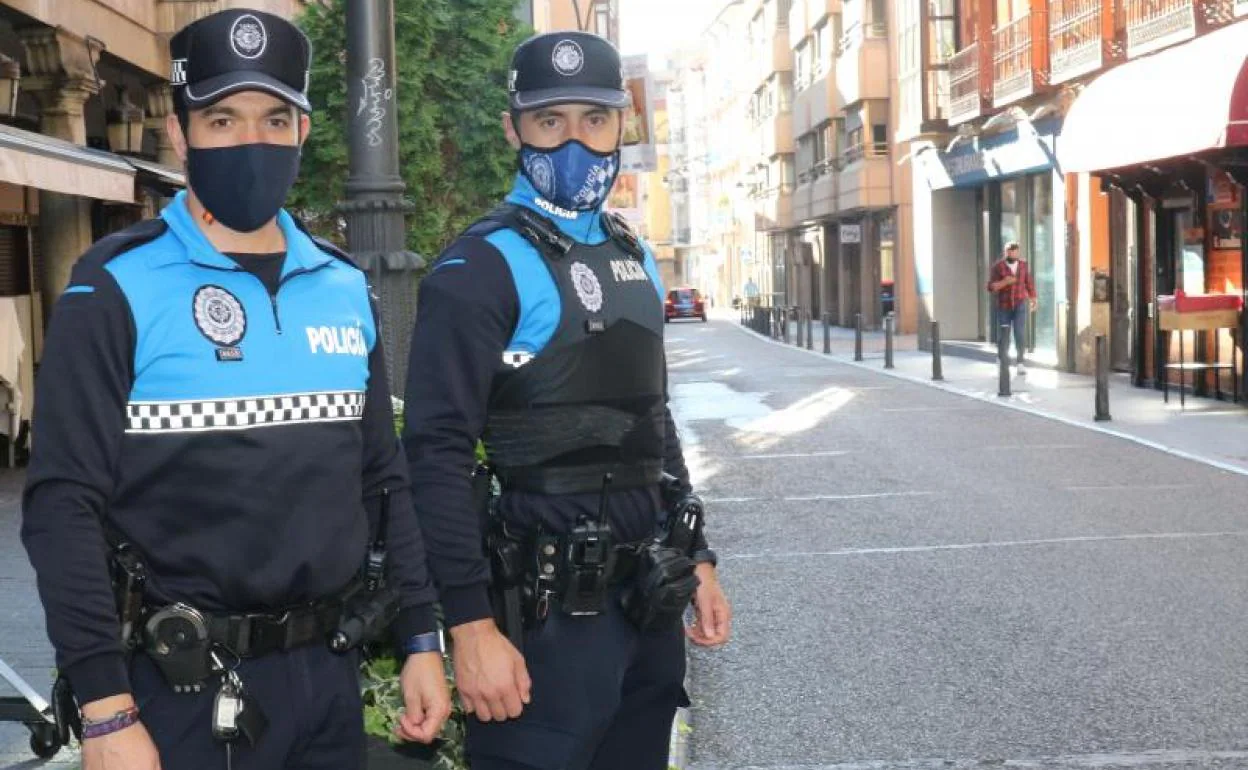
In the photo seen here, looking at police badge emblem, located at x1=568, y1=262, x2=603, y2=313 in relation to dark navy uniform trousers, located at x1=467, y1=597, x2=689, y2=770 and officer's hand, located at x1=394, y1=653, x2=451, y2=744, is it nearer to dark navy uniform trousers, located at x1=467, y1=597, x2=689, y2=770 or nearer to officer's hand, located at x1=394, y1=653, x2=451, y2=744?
dark navy uniform trousers, located at x1=467, y1=597, x2=689, y2=770

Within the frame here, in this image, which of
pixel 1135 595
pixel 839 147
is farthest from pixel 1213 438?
pixel 839 147

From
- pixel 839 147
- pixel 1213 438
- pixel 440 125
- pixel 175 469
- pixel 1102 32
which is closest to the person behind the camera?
pixel 175 469

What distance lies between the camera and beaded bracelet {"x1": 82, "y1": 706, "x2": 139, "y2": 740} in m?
2.51

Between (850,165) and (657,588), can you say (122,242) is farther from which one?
(850,165)

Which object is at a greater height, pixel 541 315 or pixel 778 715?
pixel 541 315

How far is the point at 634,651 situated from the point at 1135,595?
5907mm

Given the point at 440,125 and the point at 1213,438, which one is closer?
the point at 440,125

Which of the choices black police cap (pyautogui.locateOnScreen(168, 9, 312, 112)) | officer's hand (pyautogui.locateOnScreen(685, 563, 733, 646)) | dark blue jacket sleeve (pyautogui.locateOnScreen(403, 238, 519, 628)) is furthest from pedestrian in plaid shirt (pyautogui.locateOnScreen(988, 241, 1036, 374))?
black police cap (pyautogui.locateOnScreen(168, 9, 312, 112))

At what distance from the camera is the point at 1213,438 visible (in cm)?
1622

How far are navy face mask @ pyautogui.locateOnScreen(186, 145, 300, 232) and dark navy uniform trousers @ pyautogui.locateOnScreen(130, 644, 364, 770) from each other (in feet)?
2.27

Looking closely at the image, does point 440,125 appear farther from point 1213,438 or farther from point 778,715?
point 1213,438

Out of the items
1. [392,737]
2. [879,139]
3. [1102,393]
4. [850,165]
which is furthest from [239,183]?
[850,165]

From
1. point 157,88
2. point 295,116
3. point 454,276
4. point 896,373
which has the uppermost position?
point 157,88

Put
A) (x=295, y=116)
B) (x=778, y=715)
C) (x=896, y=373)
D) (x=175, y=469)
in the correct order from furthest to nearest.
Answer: (x=896, y=373)
(x=778, y=715)
(x=295, y=116)
(x=175, y=469)
